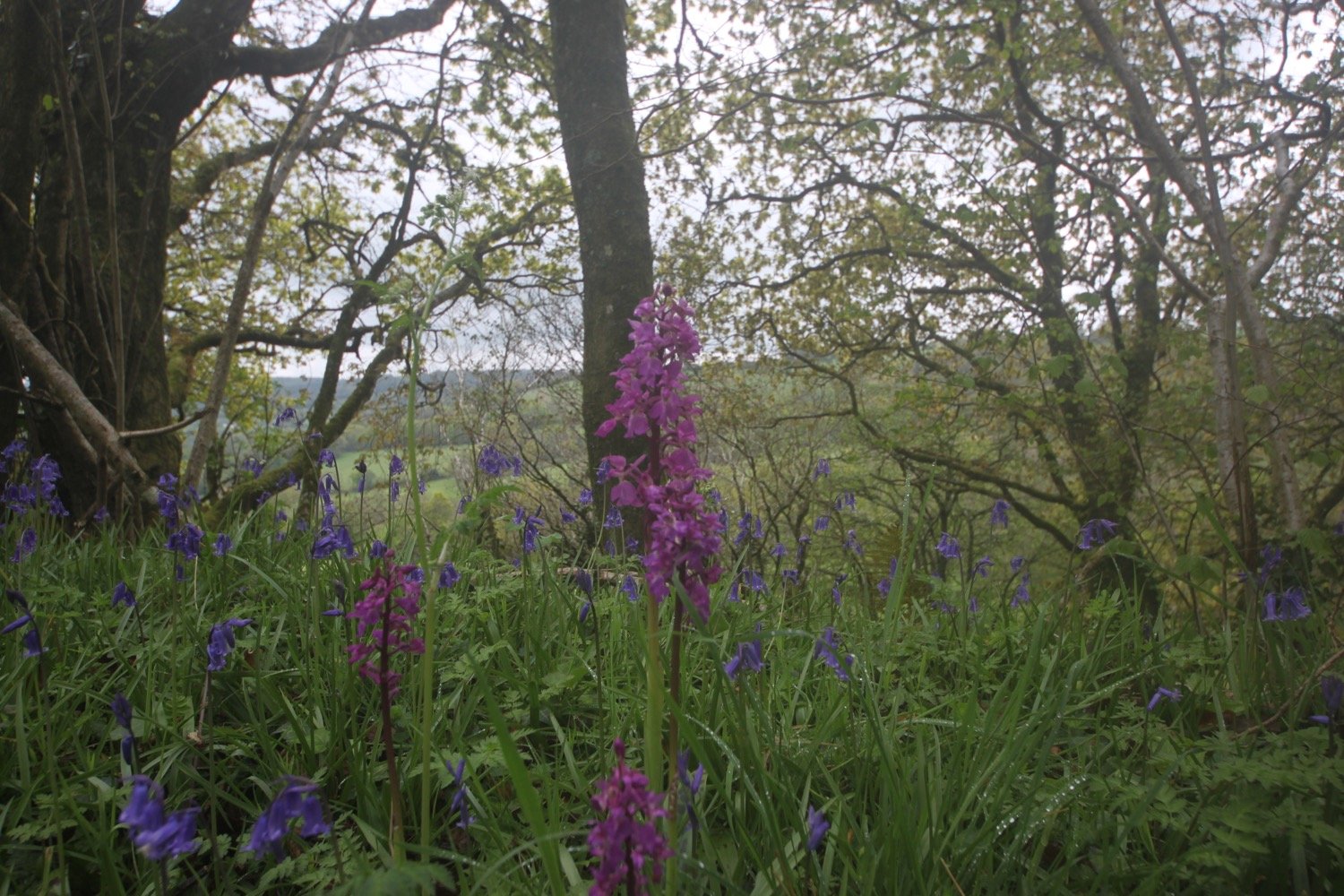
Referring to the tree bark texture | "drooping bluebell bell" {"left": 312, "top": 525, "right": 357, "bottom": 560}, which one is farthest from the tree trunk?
"drooping bluebell bell" {"left": 312, "top": 525, "right": 357, "bottom": 560}

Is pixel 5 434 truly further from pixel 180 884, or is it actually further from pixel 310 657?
pixel 180 884

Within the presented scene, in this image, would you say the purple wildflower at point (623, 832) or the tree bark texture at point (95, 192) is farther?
the tree bark texture at point (95, 192)

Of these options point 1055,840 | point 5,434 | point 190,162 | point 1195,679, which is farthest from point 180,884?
point 190,162

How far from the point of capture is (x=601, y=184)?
479cm

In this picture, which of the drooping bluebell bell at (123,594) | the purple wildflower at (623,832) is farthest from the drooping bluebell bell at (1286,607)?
the drooping bluebell bell at (123,594)

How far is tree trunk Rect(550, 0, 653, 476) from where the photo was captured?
4.64 meters

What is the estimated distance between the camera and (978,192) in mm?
8195

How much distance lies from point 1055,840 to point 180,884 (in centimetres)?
197

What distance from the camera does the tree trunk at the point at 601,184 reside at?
464cm

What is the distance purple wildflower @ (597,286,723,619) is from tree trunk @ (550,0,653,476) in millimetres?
3233

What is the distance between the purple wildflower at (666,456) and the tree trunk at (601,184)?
3233 millimetres

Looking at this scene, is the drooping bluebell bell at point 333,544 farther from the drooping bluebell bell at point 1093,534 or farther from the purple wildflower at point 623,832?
the drooping bluebell bell at point 1093,534

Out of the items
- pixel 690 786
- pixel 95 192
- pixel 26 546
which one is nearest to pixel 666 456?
pixel 690 786

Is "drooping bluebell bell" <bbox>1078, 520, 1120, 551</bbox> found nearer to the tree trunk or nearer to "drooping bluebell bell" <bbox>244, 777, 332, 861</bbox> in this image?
the tree trunk
